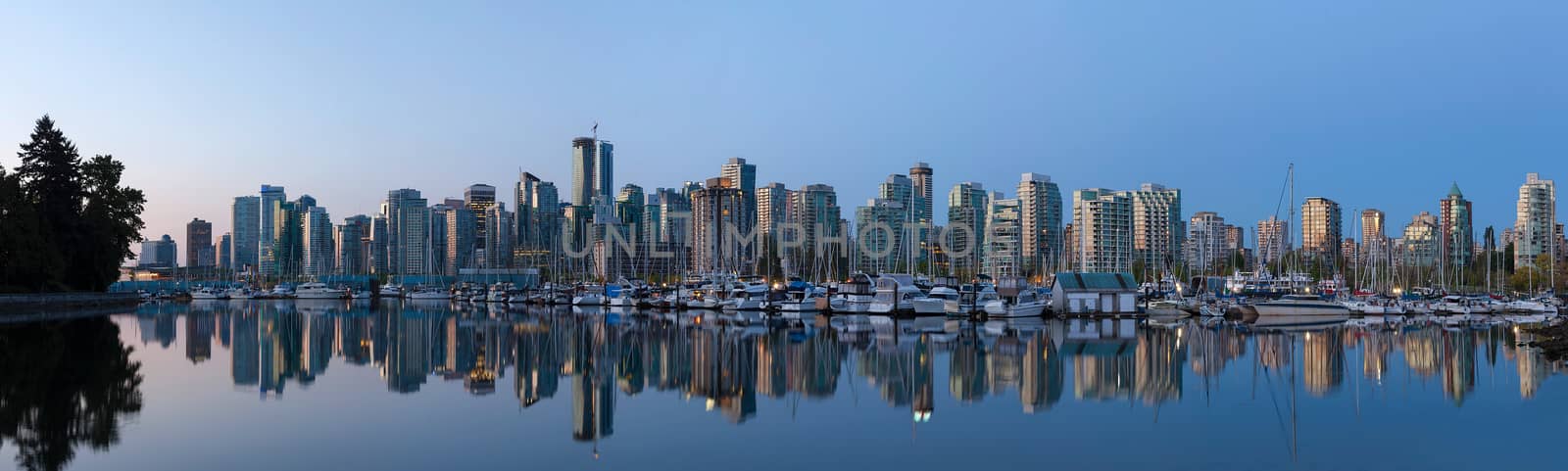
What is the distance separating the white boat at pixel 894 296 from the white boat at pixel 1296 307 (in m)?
20.4

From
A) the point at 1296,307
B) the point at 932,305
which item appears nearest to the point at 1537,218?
the point at 1296,307

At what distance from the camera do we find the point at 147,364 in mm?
32562

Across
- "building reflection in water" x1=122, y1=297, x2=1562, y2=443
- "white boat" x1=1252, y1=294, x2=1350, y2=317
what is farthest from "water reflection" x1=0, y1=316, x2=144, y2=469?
"white boat" x1=1252, y1=294, x2=1350, y2=317

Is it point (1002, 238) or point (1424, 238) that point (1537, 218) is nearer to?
point (1424, 238)

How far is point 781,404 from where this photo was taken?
2317 centimetres

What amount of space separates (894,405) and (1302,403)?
29.7ft

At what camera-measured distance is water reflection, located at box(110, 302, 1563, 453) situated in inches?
998

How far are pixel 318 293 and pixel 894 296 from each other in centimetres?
9921

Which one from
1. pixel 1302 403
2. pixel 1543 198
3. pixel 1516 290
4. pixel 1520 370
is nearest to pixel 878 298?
pixel 1520 370

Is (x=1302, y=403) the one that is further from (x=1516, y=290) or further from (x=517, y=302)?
(x=1516, y=290)

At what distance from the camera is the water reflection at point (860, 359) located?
25359 mm

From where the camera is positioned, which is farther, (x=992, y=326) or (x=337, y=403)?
(x=992, y=326)

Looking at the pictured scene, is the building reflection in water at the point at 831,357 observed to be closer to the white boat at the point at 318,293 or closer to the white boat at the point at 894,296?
the white boat at the point at 894,296

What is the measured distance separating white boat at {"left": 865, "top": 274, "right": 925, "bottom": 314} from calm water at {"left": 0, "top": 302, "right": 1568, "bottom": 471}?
22.3m
